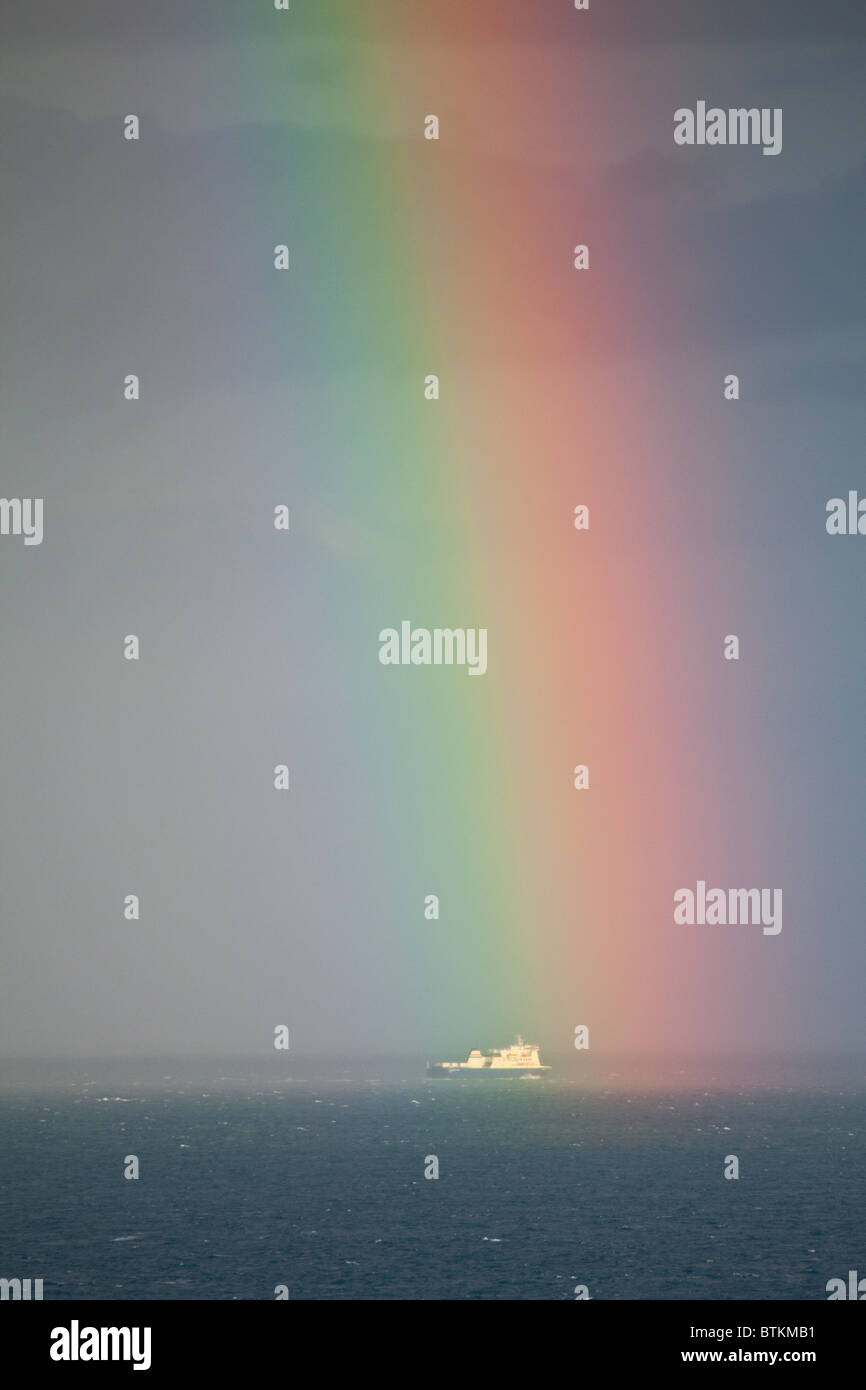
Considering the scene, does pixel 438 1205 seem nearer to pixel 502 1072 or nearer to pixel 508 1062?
pixel 508 1062

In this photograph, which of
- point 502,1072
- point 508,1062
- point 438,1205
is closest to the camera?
point 438,1205

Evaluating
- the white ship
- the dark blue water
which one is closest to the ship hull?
the white ship

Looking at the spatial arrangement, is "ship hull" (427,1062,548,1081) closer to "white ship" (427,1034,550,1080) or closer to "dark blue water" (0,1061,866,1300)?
"white ship" (427,1034,550,1080)

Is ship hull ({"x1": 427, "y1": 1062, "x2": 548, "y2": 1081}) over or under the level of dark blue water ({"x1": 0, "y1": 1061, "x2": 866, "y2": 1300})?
over

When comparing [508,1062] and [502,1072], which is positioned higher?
[508,1062]

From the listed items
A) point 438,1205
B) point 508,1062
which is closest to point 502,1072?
point 508,1062

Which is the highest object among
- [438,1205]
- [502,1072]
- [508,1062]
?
[508,1062]

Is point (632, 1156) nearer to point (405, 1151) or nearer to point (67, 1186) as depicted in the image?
point (405, 1151)

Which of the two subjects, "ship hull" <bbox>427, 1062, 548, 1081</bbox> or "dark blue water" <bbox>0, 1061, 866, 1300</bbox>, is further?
"ship hull" <bbox>427, 1062, 548, 1081</bbox>

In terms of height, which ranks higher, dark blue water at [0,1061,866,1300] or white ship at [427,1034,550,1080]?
white ship at [427,1034,550,1080]

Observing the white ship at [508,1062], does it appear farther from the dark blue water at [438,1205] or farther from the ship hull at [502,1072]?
the dark blue water at [438,1205]

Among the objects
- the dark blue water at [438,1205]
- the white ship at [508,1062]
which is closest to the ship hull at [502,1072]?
the white ship at [508,1062]
